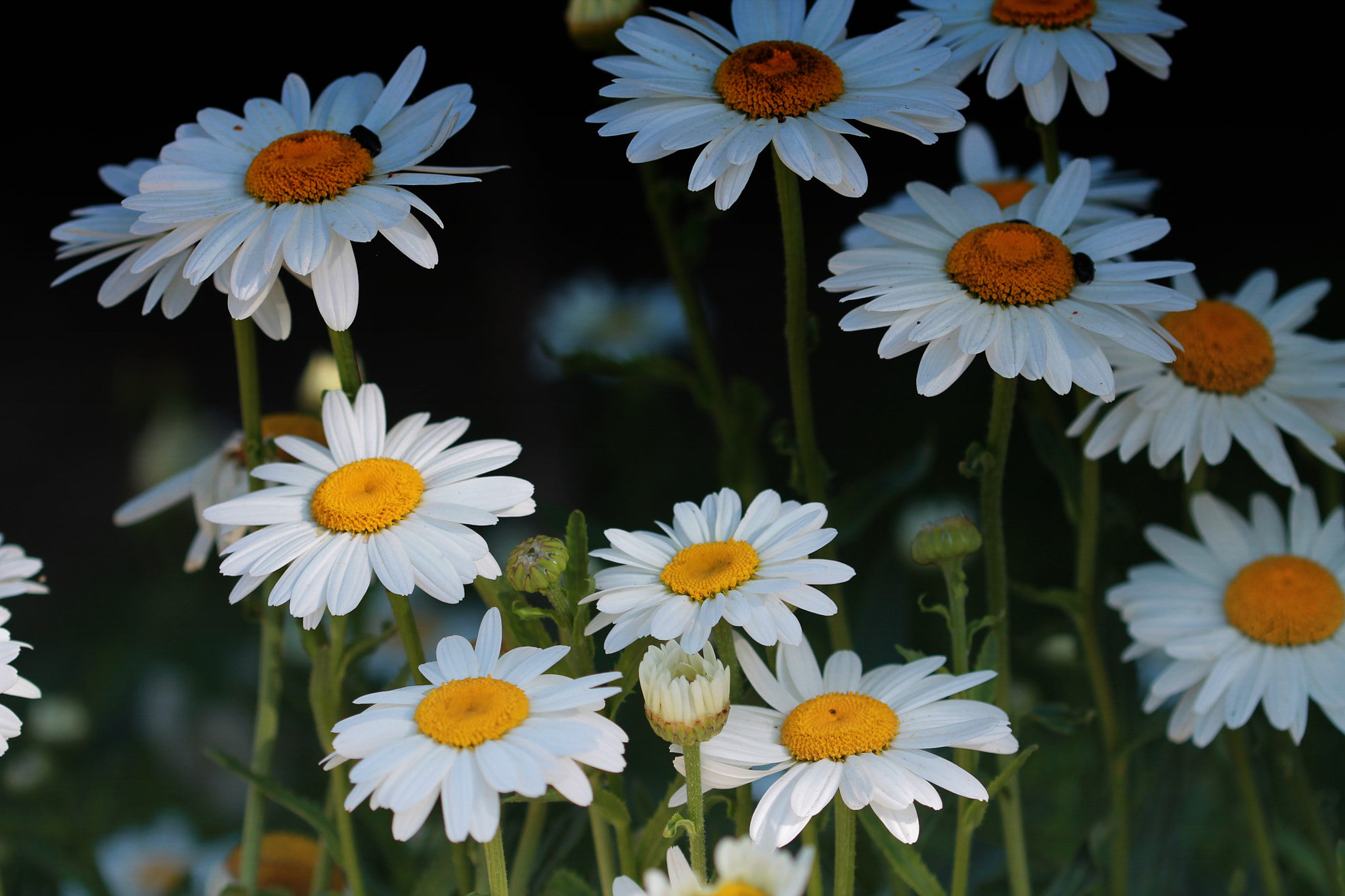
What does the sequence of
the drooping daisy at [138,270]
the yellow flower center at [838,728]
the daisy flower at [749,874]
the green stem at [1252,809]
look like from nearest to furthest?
the daisy flower at [749,874], the yellow flower center at [838,728], the drooping daisy at [138,270], the green stem at [1252,809]

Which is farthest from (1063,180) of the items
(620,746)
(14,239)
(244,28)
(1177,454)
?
(14,239)

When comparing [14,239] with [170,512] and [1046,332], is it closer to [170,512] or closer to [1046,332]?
[170,512]

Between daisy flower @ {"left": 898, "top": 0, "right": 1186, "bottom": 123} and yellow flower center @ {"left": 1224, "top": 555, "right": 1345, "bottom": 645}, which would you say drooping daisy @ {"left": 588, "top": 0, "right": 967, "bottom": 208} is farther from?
yellow flower center @ {"left": 1224, "top": 555, "right": 1345, "bottom": 645}

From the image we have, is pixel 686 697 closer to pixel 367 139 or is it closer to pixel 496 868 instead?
pixel 496 868

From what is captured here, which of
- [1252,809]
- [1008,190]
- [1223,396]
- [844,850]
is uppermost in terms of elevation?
[1008,190]

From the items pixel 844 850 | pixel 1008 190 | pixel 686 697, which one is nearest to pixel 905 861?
pixel 844 850

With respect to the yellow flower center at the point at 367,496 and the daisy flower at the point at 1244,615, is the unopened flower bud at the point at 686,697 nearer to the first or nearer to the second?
the yellow flower center at the point at 367,496

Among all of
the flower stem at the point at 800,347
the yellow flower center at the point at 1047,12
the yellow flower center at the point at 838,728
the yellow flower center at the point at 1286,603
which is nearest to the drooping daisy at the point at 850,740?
the yellow flower center at the point at 838,728
